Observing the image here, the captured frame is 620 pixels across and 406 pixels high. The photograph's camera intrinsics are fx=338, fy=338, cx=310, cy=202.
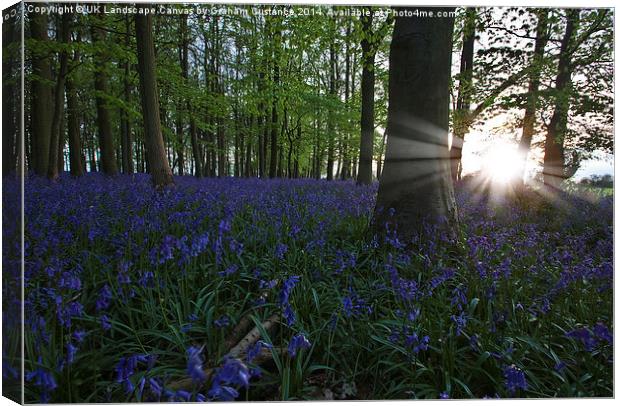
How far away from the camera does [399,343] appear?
2.04 meters

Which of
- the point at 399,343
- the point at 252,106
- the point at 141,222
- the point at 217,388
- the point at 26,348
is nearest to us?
the point at 217,388

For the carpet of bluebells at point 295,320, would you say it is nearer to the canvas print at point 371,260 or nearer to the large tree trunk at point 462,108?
the canvas print at point 371,260

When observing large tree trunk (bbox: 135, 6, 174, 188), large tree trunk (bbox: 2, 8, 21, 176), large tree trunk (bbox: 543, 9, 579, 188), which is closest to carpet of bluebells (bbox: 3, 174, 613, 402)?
large tree trunk (bbox: 2, 8, 21, 176)

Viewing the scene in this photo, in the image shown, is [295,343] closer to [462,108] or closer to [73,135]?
[462,108]

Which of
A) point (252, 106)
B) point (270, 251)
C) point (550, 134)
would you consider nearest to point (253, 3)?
point (270, 251)

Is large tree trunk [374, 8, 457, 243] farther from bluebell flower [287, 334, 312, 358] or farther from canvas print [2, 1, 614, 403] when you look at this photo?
bluebell flower [287, 334, 312, 358]

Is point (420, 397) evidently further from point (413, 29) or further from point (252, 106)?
point (252, 106)

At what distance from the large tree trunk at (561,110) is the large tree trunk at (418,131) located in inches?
36.7

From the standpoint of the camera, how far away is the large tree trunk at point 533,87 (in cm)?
325

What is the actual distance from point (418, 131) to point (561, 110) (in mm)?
1514

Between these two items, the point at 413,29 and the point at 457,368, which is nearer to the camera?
the point at 457,368

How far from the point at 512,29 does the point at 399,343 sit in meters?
3.15

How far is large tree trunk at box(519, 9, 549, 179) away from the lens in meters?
3.25

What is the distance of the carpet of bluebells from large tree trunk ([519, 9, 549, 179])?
1.28 metres
